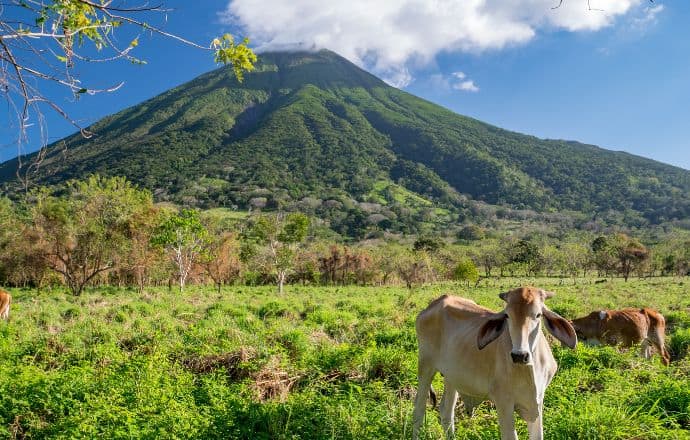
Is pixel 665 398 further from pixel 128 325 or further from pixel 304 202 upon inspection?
pixel 304 202

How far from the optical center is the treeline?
83.8 feet

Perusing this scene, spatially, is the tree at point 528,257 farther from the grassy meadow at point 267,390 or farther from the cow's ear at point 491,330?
the cow's ear at point 491,330

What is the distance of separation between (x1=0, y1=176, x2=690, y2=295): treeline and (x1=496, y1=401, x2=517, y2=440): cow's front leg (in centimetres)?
1087

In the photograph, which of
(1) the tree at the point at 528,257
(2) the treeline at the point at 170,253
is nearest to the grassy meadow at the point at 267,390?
(2) the treeline at the point at 170,253

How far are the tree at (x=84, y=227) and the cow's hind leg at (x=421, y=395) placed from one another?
25103 mm

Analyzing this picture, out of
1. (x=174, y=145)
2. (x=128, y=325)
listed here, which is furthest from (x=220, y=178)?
(x=128, y=325)

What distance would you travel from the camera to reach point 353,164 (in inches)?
6604

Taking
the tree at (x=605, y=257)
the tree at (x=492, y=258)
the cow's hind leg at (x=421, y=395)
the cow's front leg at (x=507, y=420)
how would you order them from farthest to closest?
the tree at (x=492, y=258), the tree at (x=605, y=257), the cow's hind leg at (x=421, y=395), the cow's front leg at (x=507, y=420)

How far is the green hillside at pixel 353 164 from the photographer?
134 meters

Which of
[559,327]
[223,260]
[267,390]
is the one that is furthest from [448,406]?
[223,260]

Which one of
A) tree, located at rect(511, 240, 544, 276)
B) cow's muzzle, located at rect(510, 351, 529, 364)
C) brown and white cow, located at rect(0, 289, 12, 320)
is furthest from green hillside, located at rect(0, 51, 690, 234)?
cow's muzzle, located at rect(510, 351, 529, 364)

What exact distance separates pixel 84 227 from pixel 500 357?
87.3 ft

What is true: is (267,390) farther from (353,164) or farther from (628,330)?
(353,164)

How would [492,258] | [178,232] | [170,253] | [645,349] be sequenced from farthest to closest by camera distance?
[492,258]
[170,253]
[178,232]
[645,349]
